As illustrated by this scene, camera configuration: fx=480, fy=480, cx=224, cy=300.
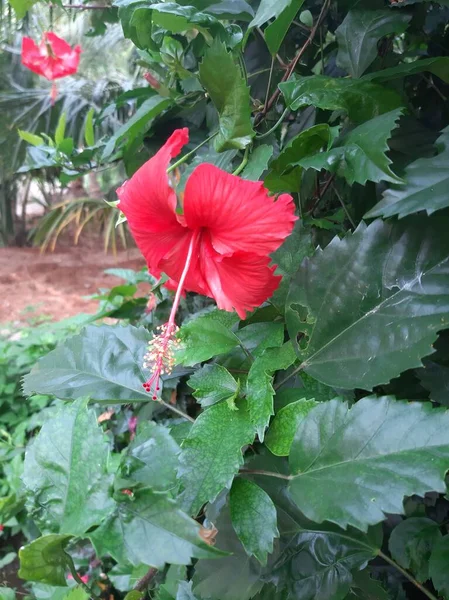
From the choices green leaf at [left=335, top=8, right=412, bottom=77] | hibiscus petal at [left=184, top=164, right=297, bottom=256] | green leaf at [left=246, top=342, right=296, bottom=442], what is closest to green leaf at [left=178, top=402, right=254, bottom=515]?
green leaf at [left=246, top=342, right=296, bottom=442]

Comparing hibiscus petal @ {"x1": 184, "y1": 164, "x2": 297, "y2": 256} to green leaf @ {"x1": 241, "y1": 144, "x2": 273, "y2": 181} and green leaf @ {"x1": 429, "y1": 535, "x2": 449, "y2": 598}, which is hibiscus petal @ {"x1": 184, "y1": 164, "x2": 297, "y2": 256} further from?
green leaf @ {"x1": 429, "y1": 535, "x2": 449, "y2": 598}

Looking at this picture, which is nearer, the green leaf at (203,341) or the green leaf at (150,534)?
the green leaf at (150,534)

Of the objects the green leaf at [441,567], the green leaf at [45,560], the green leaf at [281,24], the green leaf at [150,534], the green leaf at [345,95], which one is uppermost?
the green leaf at [281,24]

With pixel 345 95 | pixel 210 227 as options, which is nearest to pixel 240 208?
pixel 210 227

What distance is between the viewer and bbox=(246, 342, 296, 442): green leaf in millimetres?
365

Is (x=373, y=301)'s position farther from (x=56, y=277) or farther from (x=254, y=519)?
(x=56, y=277)

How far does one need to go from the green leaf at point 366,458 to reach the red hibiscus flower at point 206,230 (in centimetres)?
12

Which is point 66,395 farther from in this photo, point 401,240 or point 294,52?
point 294,52

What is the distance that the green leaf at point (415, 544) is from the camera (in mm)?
464

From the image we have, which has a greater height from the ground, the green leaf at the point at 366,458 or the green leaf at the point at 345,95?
the green leaf at the point at 345,95

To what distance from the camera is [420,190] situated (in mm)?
335

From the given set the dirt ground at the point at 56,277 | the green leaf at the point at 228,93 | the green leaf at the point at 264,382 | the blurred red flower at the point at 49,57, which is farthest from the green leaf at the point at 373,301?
the dirt ground at the point at 56,277

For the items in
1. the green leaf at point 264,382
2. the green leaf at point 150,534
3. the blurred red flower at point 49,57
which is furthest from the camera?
the blurred red flower at point 49,57

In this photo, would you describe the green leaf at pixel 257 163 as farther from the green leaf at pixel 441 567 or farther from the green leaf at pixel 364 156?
the green leaf at pixel 441 567
